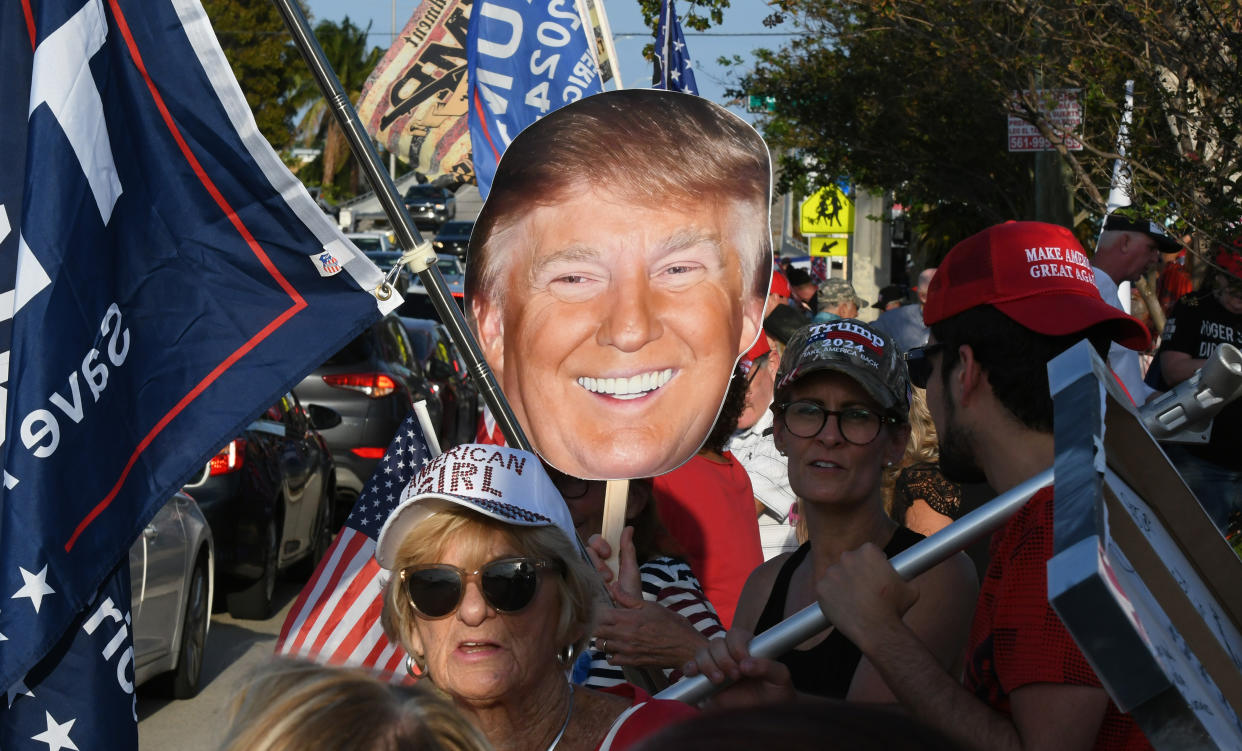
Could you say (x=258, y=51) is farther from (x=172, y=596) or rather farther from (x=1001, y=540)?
(x=1001, y=540)

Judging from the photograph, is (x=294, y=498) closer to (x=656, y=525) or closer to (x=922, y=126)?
Result: (x=656, y=525)

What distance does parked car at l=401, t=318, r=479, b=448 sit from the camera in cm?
1555

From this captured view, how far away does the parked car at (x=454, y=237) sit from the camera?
4100cm

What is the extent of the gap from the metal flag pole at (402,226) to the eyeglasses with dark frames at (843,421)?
0.70 meters

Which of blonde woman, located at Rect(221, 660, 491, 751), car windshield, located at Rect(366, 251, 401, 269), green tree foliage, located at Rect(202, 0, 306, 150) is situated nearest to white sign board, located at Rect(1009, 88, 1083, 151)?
blonde woman, located at Rect(221, 660, 491, 751)

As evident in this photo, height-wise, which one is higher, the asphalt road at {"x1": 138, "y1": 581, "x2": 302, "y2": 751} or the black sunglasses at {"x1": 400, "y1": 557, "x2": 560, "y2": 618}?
the black sunglasses at {"x1": 400, "y1": 557, "x2": 560, "y2": 618}

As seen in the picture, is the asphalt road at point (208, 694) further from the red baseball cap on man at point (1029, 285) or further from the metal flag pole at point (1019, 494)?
the red baseball cap on man at point (1029, 285)

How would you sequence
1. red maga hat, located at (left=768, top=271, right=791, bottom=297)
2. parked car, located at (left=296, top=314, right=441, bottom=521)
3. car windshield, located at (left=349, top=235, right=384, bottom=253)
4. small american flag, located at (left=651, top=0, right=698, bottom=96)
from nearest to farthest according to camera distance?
small american flag, located at (left=651, top=0, right=698, bottom=96), red maga hat, located at (left=768, top=271, right=791, bottom=297), parked car, located at (left=296, top=314, right=441, bottom=521), car windshield, located at (left=349, top=235, right=384, bottom=253)

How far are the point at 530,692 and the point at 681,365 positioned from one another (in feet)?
3.54

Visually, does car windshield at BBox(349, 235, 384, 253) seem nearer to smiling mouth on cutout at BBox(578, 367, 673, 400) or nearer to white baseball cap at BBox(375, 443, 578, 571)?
smiling mouth on cutout at BBox(578, 367, 673, 400)

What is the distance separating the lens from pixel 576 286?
12.0 ft

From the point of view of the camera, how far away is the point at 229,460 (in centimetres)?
904

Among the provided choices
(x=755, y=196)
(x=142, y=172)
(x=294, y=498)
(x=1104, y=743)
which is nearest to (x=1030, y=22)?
(x=294, y=498)

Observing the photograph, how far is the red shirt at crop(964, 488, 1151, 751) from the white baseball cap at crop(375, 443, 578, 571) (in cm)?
91
